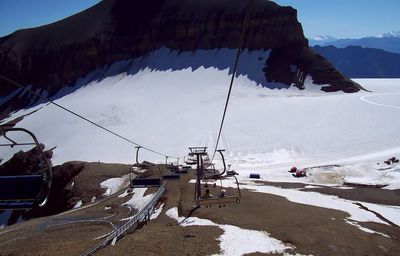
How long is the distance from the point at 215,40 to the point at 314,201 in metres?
116

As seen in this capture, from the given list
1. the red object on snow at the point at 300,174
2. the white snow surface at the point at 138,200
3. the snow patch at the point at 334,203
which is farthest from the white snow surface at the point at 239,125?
the white snow surface at the point at 138,200

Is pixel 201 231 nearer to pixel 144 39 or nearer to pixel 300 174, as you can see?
pixel 300 174

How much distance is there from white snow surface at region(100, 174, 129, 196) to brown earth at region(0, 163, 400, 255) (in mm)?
11337

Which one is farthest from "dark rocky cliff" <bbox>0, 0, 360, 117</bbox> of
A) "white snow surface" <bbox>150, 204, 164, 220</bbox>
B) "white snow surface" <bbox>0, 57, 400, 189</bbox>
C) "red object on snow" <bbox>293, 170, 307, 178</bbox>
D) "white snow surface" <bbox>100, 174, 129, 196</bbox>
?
"white snow surface" <bbox>150, 204, 164, 220</bbox>

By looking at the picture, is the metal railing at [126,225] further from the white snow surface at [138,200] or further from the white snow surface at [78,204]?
the white snow surface at [78,204]

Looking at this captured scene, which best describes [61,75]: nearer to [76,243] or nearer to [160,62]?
[160,62]

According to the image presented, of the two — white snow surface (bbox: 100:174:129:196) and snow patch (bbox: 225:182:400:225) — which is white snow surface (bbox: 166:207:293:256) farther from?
white snow surface (bbox: 100:174:129:196)

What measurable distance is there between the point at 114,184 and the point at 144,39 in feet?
373

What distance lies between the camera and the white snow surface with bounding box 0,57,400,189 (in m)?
75.4

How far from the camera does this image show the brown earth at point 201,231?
26359 millimetres

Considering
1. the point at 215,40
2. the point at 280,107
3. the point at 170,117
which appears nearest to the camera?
the point at 280,107

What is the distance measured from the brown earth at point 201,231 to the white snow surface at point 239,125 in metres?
23.6

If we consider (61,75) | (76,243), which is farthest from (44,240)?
(61,75)

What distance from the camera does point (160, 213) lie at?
39.2 meters
